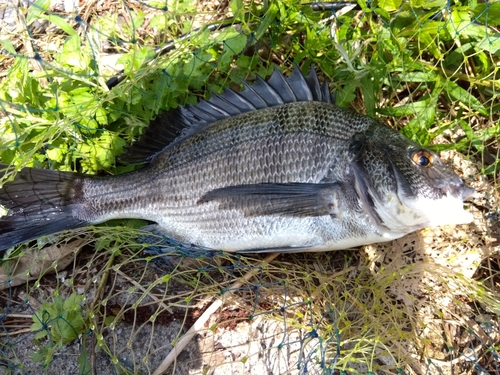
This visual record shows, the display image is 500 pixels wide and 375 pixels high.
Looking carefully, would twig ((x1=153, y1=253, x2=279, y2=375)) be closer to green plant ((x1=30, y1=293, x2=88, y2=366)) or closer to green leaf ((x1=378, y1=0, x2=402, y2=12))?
green plant ((x1=30, y1=293, x2=88, y2=366))

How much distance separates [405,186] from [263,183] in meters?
0.70

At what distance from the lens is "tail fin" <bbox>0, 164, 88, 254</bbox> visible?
8.14 ft

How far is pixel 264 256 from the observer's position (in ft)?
8.63

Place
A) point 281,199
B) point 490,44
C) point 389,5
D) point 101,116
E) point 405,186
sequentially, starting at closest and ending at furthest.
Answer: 1. point 405,186
2. point 281,199
3. point 490,44
4. point 389,5
5. point 101,116

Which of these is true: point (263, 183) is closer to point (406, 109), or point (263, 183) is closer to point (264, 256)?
point (264, 256)

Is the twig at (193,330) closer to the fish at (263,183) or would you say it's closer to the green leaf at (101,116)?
the fish at (263,183)

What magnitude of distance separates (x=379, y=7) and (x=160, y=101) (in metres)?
1.40

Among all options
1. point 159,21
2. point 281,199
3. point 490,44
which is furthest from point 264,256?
point 490,44

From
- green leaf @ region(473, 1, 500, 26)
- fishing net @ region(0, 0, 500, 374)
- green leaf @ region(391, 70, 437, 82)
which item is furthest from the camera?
green leaf @ region(391, 70, 437, 82)

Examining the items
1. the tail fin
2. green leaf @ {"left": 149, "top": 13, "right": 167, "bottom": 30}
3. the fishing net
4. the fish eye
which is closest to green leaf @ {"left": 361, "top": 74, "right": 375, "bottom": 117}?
the fishing net

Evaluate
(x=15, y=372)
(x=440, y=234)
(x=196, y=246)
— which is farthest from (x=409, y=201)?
(x=15, y=372)

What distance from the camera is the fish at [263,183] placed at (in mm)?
2117

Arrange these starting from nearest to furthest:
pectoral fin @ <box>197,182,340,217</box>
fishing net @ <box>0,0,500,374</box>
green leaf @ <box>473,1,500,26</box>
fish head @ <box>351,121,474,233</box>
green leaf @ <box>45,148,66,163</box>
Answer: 1. fish head @ <box>351,121,474,233</box>
2. pectoral fin @ <box>197,182,340,217</box>
3. green leaf @ <box>473,1,500,26</box>
4. fishing net @ <box>0,0,500,374</box>
5. green leaf @ <box>45,148,66,163</box>

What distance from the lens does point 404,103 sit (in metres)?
2.71
